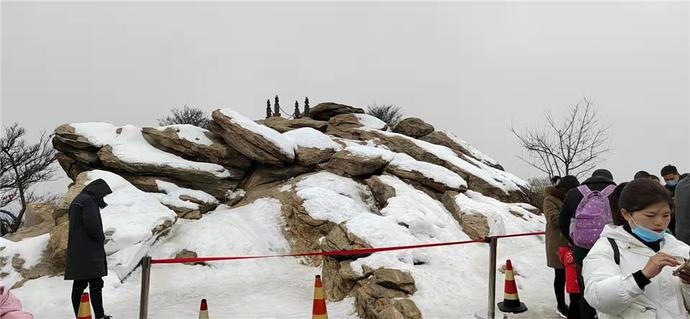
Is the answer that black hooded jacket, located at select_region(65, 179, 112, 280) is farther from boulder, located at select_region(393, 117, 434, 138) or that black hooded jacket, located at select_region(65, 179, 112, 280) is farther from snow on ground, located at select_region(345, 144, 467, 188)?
boulder, located at select_region(393, 117, 434, 138)

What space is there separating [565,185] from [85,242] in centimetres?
625

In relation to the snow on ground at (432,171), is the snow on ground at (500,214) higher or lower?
lower

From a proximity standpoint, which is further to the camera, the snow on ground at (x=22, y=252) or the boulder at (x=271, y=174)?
the boulder at (x=271, y=174)

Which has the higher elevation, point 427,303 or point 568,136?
point 568,136

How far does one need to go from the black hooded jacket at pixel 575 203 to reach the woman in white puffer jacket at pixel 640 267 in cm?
259

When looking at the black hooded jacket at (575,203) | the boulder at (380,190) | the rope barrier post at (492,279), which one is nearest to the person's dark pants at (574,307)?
the black hooded jacket at (575,203)

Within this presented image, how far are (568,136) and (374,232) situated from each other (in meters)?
16.6

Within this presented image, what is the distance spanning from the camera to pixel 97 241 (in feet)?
18.6

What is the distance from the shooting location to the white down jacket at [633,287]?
2070mm

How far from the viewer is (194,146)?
13.2 m

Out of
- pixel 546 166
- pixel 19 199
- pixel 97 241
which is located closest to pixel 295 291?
pixel 97 241

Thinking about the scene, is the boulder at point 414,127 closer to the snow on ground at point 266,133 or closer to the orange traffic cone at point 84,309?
the snow on ground at point 266,133

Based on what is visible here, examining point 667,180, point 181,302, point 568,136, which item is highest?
point 568,136

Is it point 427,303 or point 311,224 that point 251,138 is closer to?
point 311,224
